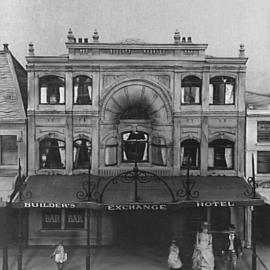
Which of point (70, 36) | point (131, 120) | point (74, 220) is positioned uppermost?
point (70, 36)

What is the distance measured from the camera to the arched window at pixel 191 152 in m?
22.7

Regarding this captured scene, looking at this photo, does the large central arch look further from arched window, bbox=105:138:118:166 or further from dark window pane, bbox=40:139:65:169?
dark window pane, bbox=40:139:65:169

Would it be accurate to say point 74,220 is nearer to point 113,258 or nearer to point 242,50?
point 113,258

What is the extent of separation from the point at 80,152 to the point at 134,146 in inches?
104

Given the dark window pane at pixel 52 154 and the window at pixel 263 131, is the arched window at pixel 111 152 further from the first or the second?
the window at pixel 263 131

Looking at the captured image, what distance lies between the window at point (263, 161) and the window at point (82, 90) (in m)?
8.68

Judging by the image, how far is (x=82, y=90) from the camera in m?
22.5

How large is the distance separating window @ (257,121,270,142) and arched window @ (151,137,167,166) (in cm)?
465

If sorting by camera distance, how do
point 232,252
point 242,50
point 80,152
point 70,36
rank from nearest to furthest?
1. point 232,252
2. point 70,36
3. point 242,50
4. point 80,152

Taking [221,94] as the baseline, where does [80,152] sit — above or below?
below

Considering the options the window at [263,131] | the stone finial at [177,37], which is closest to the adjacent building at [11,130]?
the stone finial at [177,37]

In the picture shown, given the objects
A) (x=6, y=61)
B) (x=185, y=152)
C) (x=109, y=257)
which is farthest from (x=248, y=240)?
(x=6, y=61)

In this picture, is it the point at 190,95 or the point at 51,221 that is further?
the point at 51,221

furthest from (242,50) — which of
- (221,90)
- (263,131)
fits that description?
(263,131)
